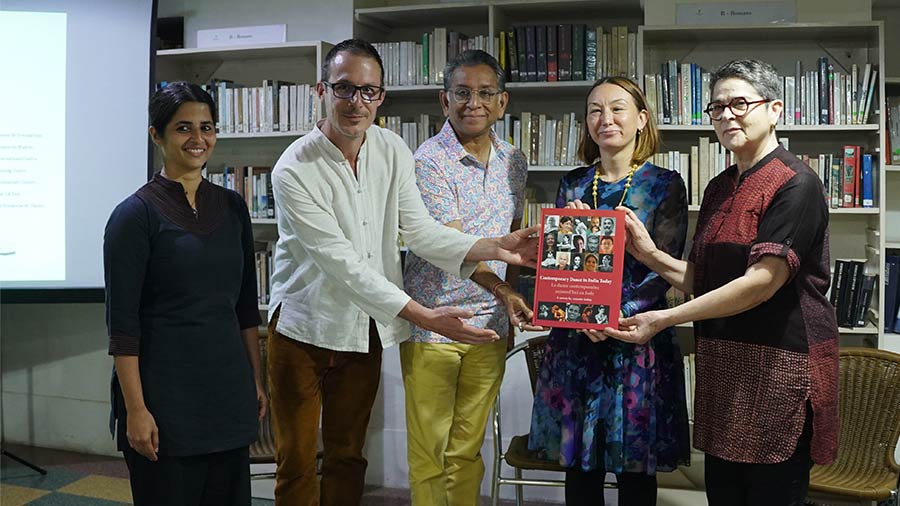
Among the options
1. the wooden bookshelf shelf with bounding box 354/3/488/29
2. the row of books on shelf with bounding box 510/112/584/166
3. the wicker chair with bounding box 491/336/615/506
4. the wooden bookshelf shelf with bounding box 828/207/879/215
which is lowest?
the wicker chair with bounding box 491/336/615/506

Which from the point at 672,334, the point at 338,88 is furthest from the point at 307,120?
the point at 672,334

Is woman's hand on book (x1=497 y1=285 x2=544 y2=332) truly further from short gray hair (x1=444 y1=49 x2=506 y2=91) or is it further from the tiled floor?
the tiled floor

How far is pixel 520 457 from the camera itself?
124 inches

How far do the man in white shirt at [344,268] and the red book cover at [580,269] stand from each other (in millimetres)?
260

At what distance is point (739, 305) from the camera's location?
224 cm

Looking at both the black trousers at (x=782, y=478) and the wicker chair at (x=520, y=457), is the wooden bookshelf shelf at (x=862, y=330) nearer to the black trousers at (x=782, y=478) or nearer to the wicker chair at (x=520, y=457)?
the wicker chair at (x=520, y=457)

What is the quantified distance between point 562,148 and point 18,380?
11.1ft

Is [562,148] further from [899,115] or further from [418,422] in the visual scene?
[418,422]

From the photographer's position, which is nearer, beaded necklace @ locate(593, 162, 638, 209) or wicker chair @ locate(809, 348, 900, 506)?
beaded necklace @ locate(593, 162, 638, 209)

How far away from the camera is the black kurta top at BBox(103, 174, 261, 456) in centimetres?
218

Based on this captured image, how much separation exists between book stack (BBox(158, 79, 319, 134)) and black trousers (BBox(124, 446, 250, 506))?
2631 mm

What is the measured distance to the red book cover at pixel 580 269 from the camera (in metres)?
2.41

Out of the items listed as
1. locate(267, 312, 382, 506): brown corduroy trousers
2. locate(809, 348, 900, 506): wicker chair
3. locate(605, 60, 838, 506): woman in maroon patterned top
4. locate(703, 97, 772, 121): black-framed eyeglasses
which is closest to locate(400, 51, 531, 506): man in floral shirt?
locate(267, 312, 382, 506): brown corduroy trousers

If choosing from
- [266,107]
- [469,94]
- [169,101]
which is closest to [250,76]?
[266,107]
